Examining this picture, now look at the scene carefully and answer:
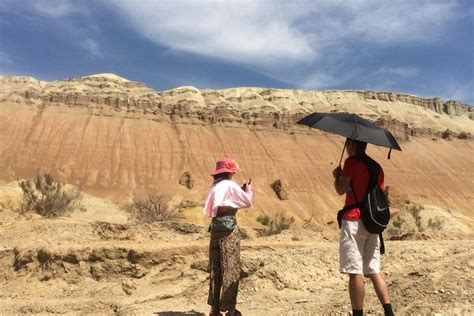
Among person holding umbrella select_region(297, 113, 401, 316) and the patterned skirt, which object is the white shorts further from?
the patterned skirt

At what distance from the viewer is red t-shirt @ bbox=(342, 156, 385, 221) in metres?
4.64

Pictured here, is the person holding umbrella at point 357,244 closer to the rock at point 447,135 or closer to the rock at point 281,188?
the rock at point 281,188

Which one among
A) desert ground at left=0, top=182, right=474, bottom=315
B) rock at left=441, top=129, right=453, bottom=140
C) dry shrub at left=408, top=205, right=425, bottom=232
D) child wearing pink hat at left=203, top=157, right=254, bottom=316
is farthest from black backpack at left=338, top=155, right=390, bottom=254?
rock at left=441, top=129, right=453, bottom=140

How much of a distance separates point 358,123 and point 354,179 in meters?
0.61

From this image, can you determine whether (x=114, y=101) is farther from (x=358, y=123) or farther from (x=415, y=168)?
(x=358, y=123)

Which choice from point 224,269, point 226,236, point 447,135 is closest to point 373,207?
point 226,236

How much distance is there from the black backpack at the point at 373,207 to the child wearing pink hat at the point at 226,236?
51.3 inches

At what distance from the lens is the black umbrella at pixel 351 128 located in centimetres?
480

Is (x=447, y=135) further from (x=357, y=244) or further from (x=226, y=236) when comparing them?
(x=357, y=244)

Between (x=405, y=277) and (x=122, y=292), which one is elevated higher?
(x=405, y=277)

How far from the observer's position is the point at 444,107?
103 meters

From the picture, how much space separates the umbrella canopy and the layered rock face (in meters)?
37.4

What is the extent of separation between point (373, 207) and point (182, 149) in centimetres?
5160

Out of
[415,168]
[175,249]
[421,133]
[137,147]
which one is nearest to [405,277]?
[175,249]
